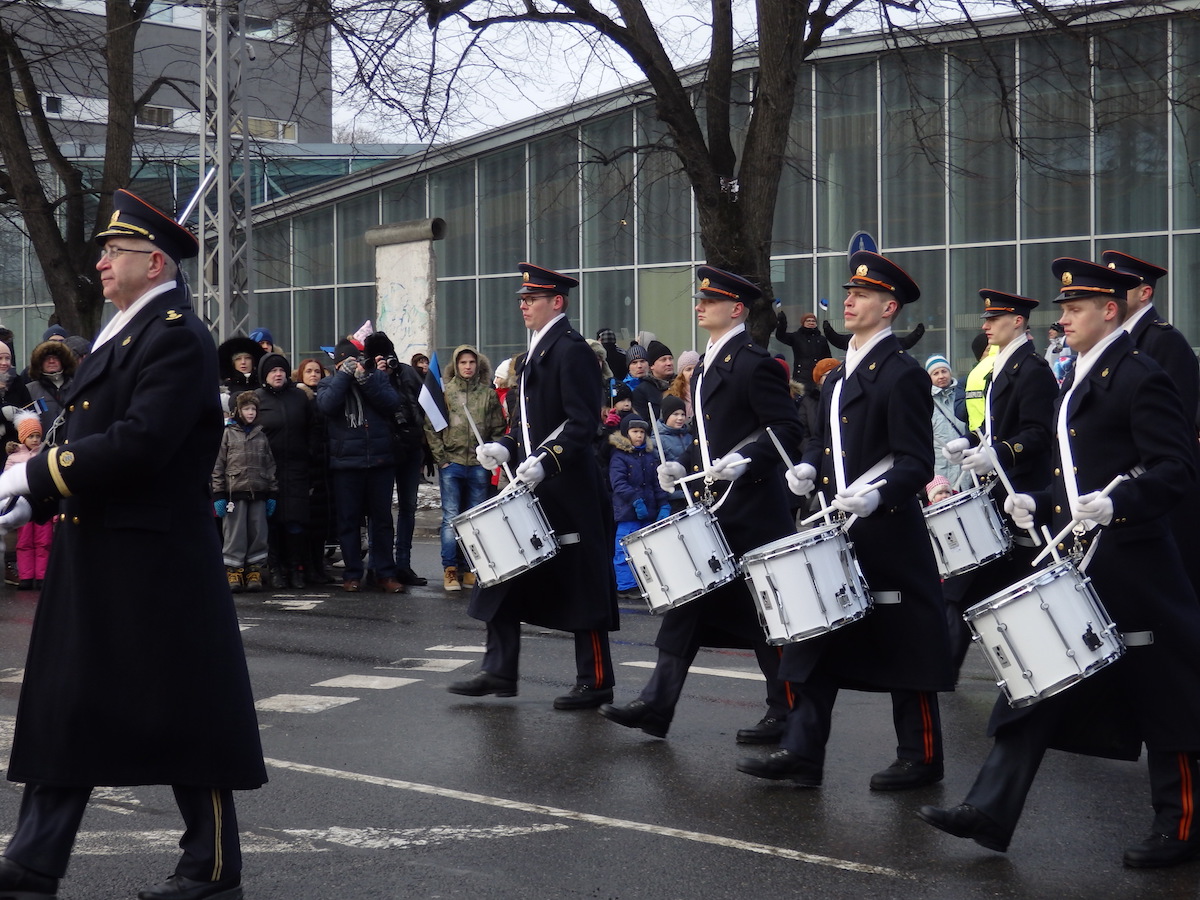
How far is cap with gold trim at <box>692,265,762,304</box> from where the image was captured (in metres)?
7.42

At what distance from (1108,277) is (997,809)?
1885mm

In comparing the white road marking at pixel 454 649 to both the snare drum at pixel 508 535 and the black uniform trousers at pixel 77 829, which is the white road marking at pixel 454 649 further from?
the black uniform trousers at pixel 77 829

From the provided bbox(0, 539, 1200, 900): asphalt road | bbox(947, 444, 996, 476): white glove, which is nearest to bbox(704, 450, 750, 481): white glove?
bbox(947, 444, 996, 476): white glove

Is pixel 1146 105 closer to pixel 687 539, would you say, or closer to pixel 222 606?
pixel 687 539

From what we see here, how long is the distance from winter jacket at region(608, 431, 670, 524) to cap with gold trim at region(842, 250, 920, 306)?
20.6 ft

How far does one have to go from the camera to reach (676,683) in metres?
7.41

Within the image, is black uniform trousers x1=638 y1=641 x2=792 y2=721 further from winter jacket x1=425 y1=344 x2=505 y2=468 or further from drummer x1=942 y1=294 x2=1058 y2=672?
winter jacket x1=425 y1=344 x2=505 y2=468

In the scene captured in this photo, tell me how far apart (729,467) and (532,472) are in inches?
45.2

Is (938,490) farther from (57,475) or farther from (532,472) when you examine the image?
(57,475)

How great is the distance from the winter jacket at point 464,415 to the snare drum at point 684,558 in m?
5.88

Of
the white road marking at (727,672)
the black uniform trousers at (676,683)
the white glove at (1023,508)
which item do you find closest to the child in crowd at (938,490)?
the white road marking at (727,672)

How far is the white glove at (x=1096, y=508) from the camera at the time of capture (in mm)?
5348

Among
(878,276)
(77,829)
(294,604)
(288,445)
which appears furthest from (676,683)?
(288,445)

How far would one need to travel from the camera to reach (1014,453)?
27.7 ft
